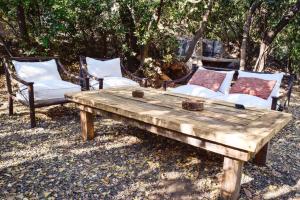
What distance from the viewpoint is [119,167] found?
10.6 ft

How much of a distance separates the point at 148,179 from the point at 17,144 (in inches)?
72.4

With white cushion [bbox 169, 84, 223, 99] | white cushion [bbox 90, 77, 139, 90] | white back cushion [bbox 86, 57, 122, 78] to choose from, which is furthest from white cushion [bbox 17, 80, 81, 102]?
white cushion [bbox 169, 84, 223, 99]

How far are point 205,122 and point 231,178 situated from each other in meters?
0.54

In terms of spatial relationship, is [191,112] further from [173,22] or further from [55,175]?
[173,22]

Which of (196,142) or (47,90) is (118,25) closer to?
(47,90)

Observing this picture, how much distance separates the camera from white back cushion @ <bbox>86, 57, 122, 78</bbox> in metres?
5.52

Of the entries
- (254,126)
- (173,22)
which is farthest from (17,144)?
(173,22)

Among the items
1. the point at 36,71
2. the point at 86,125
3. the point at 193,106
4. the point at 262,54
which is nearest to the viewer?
the point at 193,106

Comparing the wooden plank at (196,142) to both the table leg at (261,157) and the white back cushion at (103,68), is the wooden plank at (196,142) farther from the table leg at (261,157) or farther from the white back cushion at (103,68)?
the white back cushion at (103,68)

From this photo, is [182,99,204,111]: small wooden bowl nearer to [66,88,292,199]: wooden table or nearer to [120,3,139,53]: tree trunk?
[66,88,292,199]: wooden table

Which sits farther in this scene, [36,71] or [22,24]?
[22,24]

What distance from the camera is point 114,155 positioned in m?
3.54

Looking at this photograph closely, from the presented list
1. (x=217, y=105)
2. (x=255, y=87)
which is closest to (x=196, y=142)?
(x=217, y=105)

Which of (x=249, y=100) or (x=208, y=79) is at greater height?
(x=208, y=79)
